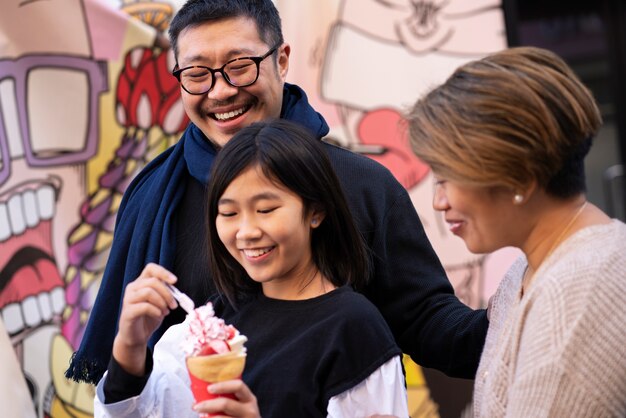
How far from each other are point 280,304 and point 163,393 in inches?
12.3

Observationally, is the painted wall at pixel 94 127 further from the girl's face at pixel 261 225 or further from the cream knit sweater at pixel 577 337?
the cream knit sweater at pixel 577 337

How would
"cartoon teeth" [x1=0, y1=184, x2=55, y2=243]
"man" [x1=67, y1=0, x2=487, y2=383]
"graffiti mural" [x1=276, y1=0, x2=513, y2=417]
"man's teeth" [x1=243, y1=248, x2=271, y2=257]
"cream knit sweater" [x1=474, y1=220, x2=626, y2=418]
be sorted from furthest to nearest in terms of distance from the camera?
"graffiti mural" [x1=276, y1=0, x2=513, y2=417]
"cartoon teeth" [x1=0, y1=184, x2=55, y2=243]
"man" [x1=67, y1=0, x2=487, y2=383]
"man's teeth" [x1=243, y1=248, x2=271, y2=257]
"cream knit sweater" [x1=474, y1=220, x2=626, y2=418]

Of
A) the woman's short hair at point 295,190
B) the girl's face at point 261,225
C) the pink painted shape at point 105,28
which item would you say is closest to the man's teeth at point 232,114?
the woman's short hair at point 295,190

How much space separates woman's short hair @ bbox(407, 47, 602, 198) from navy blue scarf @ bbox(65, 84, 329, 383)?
907 mm

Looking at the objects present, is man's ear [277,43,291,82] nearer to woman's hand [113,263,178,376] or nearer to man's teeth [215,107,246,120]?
man's teeth [215,107,246,120]

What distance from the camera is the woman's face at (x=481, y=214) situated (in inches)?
67.0

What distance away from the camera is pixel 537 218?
1722mm

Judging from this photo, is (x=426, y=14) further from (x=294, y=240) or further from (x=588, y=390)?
(x=588, y=390)

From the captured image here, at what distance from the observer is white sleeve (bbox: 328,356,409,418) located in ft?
6.25

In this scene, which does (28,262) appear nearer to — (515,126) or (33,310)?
(33,310)

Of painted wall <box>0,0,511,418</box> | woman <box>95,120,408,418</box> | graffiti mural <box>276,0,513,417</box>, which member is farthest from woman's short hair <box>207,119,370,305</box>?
graffiti mural <box>276,0,513,417</box>

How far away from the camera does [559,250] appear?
1670 mm

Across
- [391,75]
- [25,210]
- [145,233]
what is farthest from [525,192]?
[391,75]

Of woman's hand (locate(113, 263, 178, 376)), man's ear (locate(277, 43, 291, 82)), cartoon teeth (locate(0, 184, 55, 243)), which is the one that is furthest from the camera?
cartoon teeth (locate(0, 184, 55, 243))
